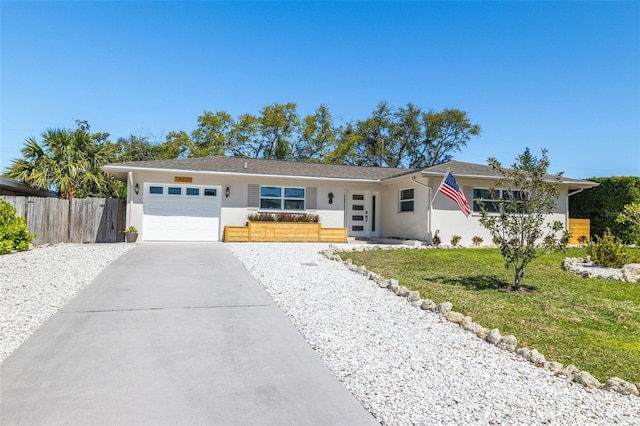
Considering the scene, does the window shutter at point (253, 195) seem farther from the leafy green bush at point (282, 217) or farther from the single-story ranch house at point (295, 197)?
the leafy green bush at point (282, 217)

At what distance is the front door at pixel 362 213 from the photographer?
56.3 ft

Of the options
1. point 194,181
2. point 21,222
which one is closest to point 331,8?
point 194,181

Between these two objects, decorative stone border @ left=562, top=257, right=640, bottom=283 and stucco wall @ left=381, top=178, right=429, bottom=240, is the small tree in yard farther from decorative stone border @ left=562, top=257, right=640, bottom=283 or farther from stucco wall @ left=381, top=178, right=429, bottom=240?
stucco wall @ left=381, top=178, right=429, bottom=240

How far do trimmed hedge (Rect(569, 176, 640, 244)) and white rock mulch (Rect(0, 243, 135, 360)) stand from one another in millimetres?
19136

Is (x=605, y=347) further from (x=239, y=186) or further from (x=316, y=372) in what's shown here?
(x=239, y=186)

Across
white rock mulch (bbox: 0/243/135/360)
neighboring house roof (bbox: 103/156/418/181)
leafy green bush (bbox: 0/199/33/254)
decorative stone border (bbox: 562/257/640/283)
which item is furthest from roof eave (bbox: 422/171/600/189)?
leafy green bush (bbox: 0/199/33/254)

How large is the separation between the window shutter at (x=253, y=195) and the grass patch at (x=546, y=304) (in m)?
5.80

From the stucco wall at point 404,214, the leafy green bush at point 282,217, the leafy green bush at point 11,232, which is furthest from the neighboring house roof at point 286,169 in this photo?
the leafy green bush at point 11,232

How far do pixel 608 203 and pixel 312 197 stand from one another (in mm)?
13137

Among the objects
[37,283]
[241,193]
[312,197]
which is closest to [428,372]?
[37,283]

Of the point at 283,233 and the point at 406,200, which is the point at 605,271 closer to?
the point at 406,200

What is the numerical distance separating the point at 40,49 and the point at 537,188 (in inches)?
599

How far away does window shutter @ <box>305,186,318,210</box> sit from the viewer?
15969 mm

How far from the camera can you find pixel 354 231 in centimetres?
1723
